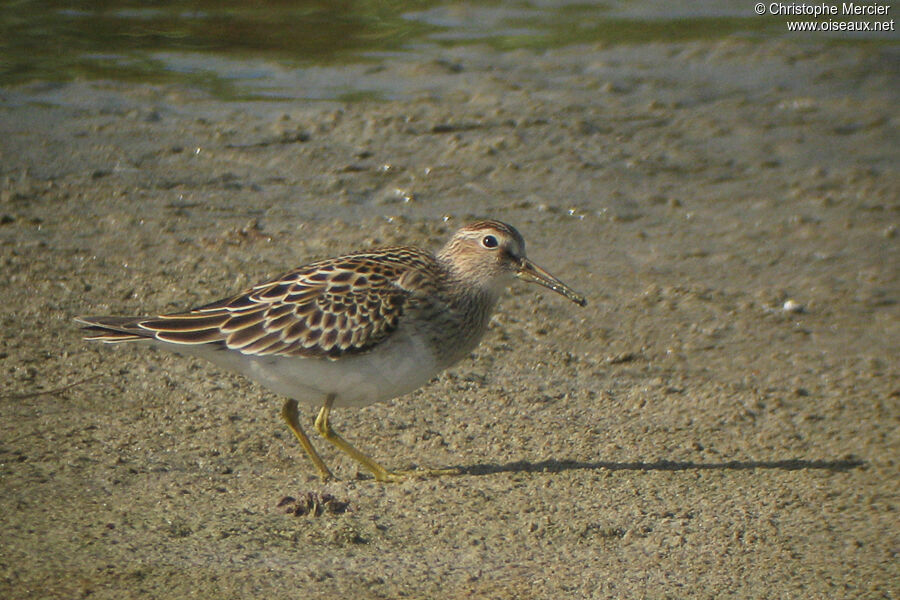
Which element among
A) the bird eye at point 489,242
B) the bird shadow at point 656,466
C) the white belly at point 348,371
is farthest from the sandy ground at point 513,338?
the bird eye at point 489,242

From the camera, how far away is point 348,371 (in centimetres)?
562

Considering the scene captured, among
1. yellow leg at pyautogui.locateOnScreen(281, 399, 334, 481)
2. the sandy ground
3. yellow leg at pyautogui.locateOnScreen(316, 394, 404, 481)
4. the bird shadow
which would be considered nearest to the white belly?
yellow leg at pyautogui.locateOnScreen(316, 394, 404, 481)

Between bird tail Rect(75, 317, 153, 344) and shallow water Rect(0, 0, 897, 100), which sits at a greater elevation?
shallow water Rect(0, 0, 897, 100)

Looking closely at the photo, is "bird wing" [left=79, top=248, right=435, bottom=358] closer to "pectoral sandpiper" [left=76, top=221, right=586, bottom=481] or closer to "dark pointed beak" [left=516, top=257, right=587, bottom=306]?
"pectoral sandpiper" [left=76, top=221, right=586, bottom=481]

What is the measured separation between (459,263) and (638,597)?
2270 mm

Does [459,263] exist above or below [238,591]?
above

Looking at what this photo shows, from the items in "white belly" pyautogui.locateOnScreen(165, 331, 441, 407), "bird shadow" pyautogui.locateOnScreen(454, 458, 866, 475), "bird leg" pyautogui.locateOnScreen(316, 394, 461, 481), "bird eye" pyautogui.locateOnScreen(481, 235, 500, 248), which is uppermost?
"bird eye" pyautogui.locateOnScreen(481, 235, 500, 248)

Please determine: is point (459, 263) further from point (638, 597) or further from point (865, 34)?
point (865, 34)

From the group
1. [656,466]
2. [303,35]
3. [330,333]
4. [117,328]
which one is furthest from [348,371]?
[303,35]

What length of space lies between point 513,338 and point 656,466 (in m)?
1.67

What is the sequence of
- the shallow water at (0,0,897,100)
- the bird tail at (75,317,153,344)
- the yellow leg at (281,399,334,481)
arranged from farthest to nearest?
1. the shallow water at (0,0,897,100)
2. the yellow leg at (281,399,334,481)
3. the bird tail at (75,317,153,344)

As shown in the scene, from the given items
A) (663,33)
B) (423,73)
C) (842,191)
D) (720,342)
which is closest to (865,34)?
(663,33)

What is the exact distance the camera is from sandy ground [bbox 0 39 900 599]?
16.2ft

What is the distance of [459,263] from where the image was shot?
248 inches
